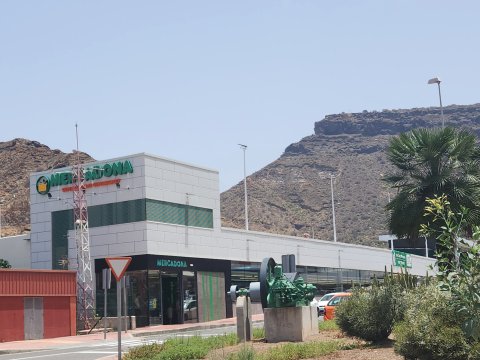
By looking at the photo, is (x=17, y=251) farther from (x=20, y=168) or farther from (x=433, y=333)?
(x=20, y=168)

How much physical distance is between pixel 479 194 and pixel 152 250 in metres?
20.5

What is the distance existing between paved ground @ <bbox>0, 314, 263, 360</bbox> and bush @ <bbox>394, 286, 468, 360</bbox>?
41.2 feet

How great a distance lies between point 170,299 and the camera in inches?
1795

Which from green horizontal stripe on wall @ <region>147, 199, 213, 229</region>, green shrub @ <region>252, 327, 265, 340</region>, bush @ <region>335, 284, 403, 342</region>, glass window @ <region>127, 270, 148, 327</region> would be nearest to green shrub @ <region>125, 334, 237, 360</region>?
green shrub @ <region>252, 327, 265, 340</region>

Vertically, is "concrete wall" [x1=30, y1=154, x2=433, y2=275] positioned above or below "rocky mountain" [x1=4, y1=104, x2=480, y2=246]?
below

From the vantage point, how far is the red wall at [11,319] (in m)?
35.3

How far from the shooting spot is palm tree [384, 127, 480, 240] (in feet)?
91.1

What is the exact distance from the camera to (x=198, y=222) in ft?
157

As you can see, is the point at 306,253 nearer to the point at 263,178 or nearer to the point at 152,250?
the point at 152,250

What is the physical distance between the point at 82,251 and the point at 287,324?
2337cm

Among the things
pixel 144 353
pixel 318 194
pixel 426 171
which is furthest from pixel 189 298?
pixel 318 194

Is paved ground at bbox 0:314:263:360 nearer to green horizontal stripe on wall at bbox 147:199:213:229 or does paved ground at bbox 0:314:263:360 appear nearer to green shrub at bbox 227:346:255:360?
green horizontal stripe on wall at bbox 147:199:213:229

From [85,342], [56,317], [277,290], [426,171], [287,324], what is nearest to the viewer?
[287,324]

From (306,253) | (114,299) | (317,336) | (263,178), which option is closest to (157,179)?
(114,299)
